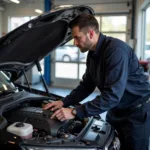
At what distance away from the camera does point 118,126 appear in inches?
82.0

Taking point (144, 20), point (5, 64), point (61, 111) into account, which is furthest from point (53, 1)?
point (61, 111)

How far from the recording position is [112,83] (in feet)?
5.46

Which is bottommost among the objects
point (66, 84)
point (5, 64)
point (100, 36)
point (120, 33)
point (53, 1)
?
point (66, 84)

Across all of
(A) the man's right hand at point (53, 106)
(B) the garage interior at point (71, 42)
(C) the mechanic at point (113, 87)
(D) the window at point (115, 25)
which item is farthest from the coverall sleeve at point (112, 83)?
(D) the window at point (115, 25)

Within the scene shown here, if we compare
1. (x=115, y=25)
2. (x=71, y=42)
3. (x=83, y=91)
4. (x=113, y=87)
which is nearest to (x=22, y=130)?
(x=113, y=87)

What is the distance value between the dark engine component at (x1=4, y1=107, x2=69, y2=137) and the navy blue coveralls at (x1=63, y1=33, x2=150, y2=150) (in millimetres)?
199

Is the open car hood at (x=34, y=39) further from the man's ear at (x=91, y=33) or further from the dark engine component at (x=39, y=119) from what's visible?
the dark engine component at (x=39, y=119)

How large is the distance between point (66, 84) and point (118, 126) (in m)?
5.81

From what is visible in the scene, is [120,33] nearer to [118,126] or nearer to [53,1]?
[53,1]

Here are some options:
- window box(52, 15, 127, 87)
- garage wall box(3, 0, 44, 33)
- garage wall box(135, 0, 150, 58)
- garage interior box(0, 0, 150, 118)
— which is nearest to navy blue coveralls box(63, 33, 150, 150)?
garage interior box(0, 0, 150, 118)

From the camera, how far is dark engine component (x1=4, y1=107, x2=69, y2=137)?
1747 millimetres

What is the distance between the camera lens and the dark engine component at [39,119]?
5.73 feet

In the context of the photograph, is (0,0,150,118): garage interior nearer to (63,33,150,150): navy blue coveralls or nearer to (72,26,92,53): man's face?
(63,33,150,150): navy blue coveralls

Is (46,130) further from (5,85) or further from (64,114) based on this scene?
(5,85)
